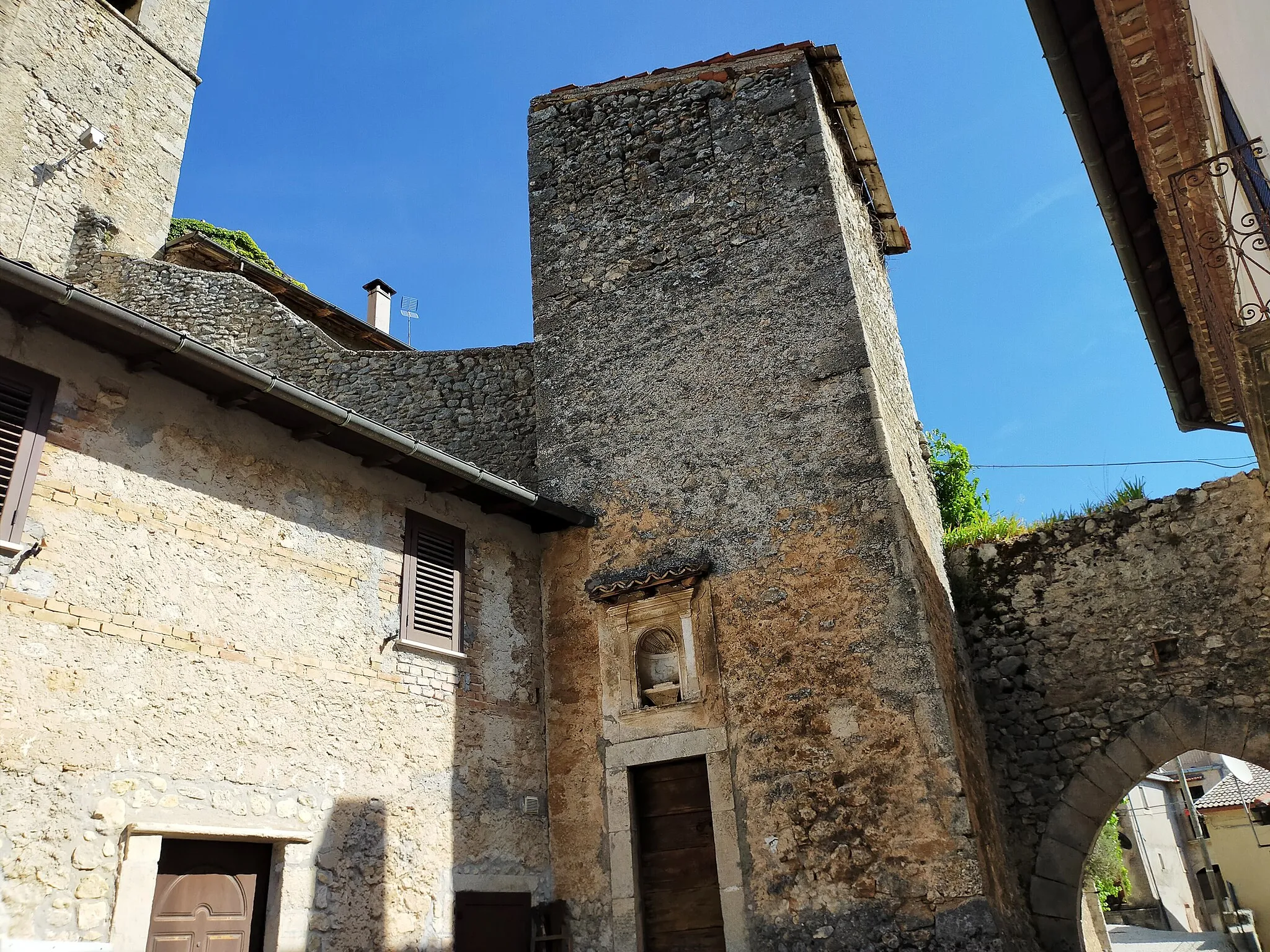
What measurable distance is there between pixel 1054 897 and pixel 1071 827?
0.55m

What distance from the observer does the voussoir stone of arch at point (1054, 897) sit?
7539 mm

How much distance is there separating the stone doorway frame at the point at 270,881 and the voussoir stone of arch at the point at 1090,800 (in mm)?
5567

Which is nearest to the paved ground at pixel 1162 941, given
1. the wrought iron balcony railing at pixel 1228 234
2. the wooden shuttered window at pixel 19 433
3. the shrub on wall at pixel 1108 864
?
the shrub on wall at pixel 1108 864

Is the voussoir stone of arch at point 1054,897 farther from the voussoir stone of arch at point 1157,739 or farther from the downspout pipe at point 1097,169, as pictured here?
the downspout pipe at point 1097,169

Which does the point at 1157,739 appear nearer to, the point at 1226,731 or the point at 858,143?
the point at 1226,731

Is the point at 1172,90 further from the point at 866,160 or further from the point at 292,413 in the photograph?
the point at 292,413

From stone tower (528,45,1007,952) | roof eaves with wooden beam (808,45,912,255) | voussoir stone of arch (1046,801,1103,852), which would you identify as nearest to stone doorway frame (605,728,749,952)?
stone tower (528,45,1007,952)

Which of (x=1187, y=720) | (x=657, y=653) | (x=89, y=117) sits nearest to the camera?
(x=1187, y=720)

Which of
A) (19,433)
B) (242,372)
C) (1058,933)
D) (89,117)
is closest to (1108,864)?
(1058,933)

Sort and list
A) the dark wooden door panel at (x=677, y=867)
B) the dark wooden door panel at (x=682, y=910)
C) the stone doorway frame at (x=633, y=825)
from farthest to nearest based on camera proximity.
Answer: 1. the dark wooden door panel at (x=677, y=867)
2. the dark wooden door panel at (x=682, y=910)
3. the stone doorway frame at (x=633, y=825)

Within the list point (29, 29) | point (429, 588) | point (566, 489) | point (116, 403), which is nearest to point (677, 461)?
point (566, 489)

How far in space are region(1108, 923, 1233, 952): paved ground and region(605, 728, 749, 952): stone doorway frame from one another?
1122cm

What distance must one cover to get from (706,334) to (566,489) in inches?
70.4

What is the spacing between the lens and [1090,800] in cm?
790
